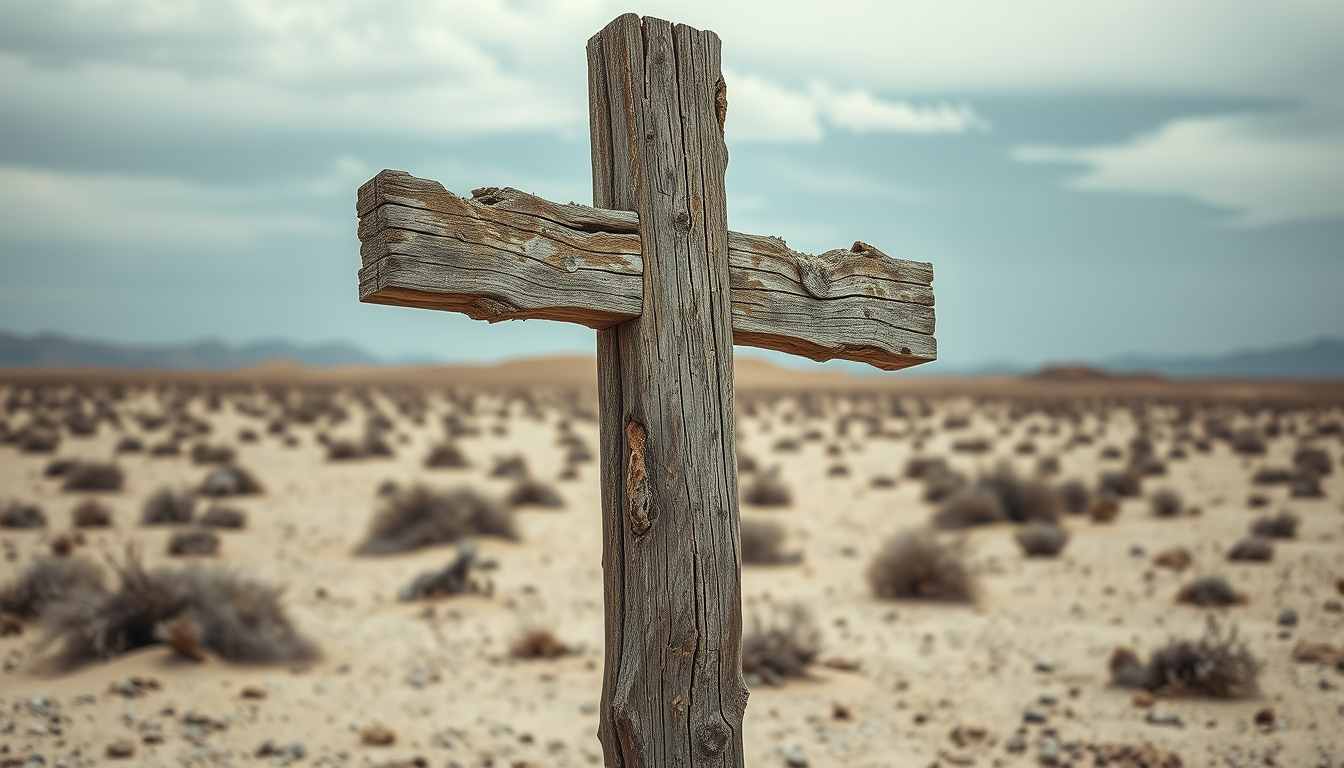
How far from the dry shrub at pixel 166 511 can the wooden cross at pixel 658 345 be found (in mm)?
13877

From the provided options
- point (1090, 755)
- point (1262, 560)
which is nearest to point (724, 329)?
point (1090, 755)

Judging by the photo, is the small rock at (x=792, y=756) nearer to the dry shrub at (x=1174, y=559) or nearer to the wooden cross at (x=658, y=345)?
the wooden cross at (x=658, y=345)

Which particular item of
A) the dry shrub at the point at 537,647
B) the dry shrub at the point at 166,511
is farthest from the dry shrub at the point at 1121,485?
the dry shrub at the point at 166,511

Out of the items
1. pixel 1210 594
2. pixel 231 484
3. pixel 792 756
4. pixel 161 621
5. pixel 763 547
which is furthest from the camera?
pixel 231 484

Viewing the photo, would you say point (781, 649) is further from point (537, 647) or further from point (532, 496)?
point (532, 496)

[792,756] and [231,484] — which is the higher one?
[231,484]

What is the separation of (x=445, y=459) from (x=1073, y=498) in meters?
12.9

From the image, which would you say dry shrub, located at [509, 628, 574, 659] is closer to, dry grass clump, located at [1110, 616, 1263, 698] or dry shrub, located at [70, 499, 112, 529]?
dry grass clump, located at [1110, 616, 1263, 698]

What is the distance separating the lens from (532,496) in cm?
1730

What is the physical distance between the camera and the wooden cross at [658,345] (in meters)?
2.90

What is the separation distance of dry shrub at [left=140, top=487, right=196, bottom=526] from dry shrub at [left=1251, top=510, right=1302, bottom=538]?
15.2 m

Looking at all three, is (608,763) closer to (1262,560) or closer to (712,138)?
(712,138)

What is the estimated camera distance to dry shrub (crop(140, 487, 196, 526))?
596 inches

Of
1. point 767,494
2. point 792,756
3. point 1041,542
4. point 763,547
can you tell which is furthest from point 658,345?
point 767,494
